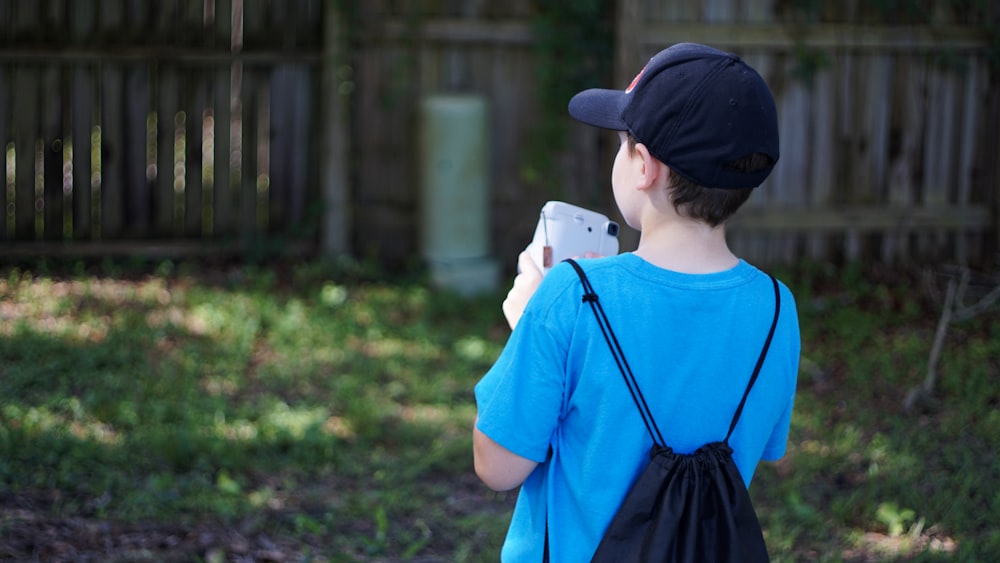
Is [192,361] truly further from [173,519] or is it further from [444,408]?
[173,519]

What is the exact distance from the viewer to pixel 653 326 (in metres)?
1.78

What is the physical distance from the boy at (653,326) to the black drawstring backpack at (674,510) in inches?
0.7

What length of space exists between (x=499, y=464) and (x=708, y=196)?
53 centimetres

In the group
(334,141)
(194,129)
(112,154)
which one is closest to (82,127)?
(112,154)

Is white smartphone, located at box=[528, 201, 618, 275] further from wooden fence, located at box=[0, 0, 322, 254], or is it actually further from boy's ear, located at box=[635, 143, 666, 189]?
wooden fence, located at box=[0, 0, 322, 254]

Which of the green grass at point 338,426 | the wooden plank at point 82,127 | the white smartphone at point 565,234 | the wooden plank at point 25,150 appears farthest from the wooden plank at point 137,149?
the white smartphone at point 565,234

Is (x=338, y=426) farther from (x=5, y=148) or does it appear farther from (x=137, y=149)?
(x=5, y=148)

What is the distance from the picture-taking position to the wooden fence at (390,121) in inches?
295

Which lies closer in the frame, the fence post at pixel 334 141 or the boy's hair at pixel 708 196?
the boy's hair at pixel 708 196

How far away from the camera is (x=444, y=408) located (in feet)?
16.8

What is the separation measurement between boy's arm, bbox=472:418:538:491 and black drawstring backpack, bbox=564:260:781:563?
0.16 metres

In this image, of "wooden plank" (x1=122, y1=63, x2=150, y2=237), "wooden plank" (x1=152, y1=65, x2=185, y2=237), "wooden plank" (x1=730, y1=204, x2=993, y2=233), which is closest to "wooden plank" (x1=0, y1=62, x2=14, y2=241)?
"wooden plank" (x1=122, y1=63, x2=150, y2=237)

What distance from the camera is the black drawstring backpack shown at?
1771 millimetres

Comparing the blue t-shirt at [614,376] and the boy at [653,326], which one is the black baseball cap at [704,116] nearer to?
the boy at [653,326]
